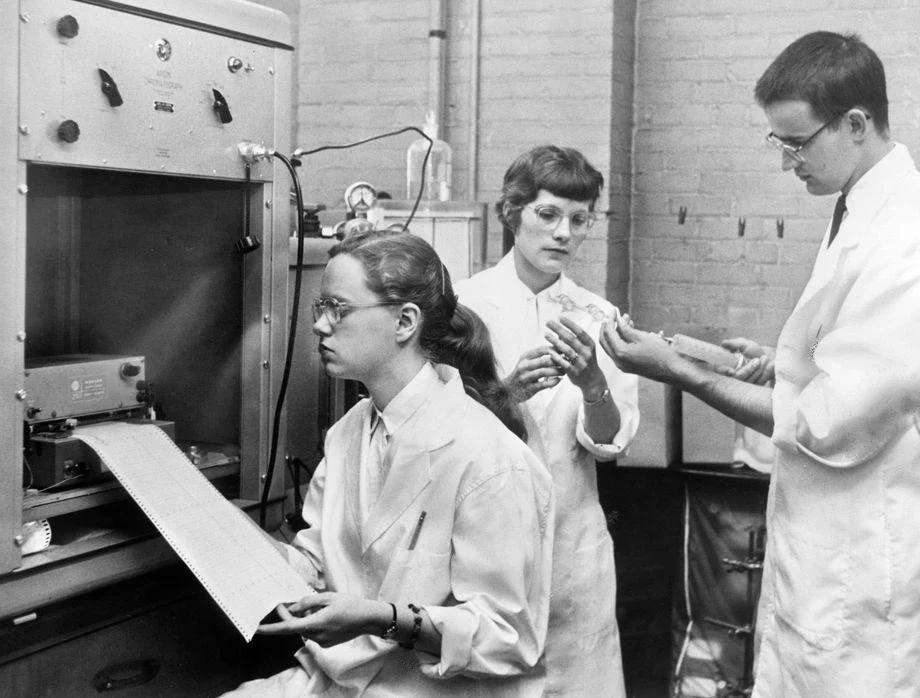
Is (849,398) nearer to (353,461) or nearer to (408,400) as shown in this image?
(408,400)

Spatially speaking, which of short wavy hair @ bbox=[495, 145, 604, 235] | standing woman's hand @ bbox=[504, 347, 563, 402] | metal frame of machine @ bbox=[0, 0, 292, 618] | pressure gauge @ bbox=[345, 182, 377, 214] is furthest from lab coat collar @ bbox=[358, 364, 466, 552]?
pressure gauge @ bbox=[345, 182, 377, 214]

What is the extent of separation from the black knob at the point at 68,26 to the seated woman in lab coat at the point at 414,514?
54 centimetres

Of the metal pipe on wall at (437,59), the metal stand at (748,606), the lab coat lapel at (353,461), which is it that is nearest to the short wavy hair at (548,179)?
the lab coat lapel at (353,461)

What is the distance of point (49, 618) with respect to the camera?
1769 mm

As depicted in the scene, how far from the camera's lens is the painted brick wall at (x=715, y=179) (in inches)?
145

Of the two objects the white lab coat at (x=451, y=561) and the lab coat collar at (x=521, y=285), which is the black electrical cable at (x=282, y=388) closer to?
the white lab coat at (x=451, y=561)

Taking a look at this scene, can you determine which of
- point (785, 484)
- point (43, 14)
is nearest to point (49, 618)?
point (43, 14)

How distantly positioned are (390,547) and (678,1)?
2.65 meters

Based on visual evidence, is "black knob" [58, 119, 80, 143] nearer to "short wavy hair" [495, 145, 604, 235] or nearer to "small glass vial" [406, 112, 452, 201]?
"short wavy hair" [495, 145, 604, 235]

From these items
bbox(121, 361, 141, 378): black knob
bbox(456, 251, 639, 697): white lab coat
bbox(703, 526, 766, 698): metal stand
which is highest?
bbox(121, 361, 141, 378): black knob

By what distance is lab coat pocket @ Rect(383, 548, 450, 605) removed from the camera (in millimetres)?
1691

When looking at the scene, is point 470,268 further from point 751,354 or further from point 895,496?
point 895,496

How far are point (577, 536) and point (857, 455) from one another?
717 mm

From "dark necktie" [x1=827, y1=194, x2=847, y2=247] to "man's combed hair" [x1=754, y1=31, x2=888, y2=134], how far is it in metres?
0.14
